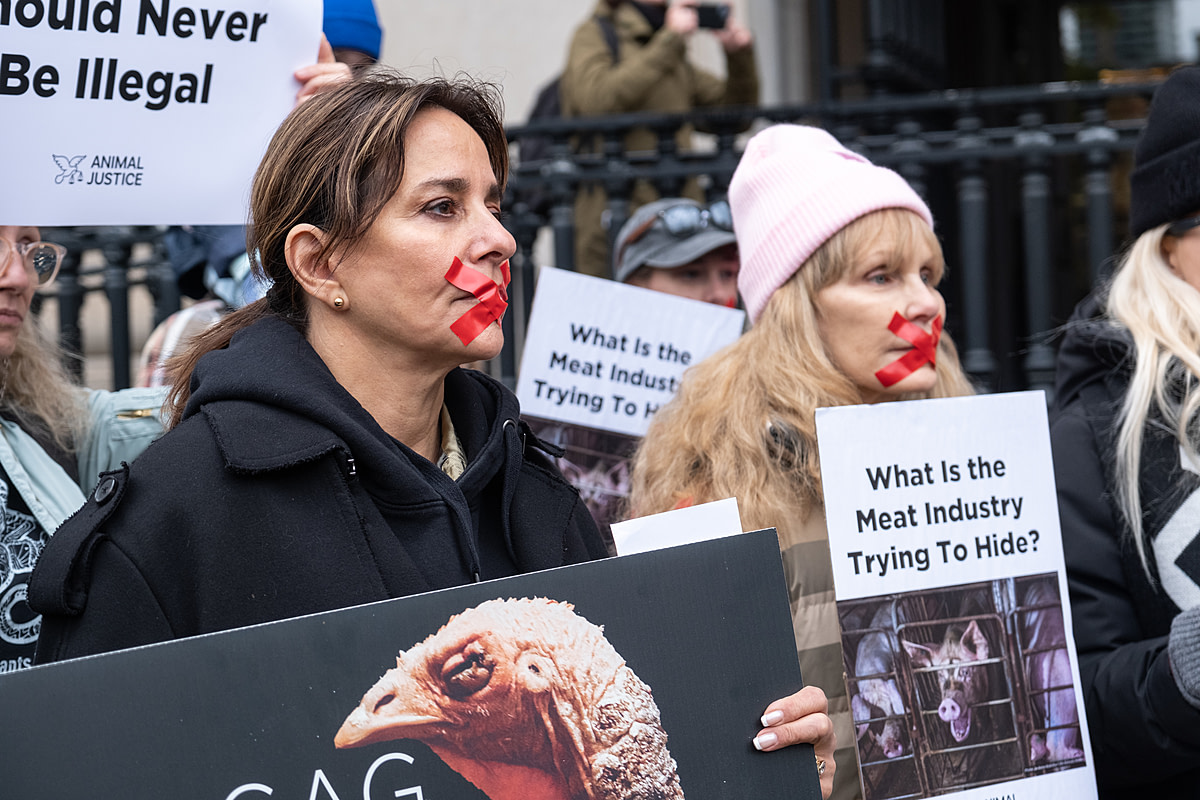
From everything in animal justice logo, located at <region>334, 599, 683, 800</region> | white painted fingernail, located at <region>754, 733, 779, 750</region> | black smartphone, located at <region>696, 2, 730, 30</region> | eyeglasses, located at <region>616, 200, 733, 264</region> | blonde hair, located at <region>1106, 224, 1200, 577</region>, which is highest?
black smartphone, located at <region>696, 2, 730, 30</region>

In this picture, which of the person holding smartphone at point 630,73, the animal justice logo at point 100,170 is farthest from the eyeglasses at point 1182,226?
the person holding smartphone at point 630,73

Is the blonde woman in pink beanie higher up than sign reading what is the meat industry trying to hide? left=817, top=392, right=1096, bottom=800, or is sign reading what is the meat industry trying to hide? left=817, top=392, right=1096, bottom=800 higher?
the blonde woman in pink beanie

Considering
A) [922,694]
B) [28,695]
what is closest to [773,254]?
[922,694]

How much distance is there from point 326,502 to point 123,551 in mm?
285

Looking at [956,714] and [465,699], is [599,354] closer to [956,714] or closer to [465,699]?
[956,714]

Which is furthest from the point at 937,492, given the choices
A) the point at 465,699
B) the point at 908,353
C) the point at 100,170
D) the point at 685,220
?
the point at 685,220

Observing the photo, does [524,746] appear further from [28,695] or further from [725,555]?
[28,695]

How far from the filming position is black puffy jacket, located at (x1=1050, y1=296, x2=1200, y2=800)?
243 centimetres

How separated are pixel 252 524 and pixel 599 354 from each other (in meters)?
1.86

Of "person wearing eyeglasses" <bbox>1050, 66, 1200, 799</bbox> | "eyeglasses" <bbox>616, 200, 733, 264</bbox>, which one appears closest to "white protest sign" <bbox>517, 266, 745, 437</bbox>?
"eyeglasses" <bbox>616, 200, 733, 264</bbox>

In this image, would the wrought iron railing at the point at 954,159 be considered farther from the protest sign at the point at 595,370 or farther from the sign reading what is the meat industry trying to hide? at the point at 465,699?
the sign reading what is the meat industry trying to hide? at the point at 465,699

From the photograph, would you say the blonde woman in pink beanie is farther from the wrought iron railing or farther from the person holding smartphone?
the person holding smartphone

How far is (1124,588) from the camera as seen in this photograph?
2635 mm

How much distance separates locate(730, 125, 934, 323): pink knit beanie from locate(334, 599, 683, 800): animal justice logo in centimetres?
149
